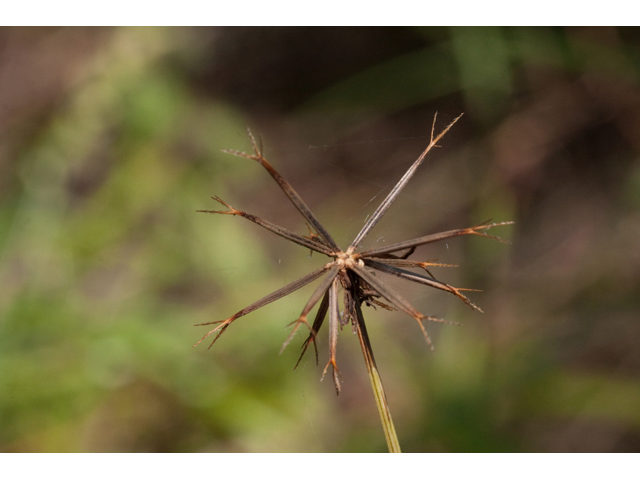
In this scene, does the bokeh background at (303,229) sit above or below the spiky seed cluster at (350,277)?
above

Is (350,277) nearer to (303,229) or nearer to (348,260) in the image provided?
(348,260)

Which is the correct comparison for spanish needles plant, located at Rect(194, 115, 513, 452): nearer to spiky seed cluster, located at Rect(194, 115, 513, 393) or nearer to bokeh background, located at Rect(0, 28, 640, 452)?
spiky seed cluster, located at Rect(194, 115, 513, 393)

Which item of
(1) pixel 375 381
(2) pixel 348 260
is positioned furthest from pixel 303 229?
(1) pixel 375 381

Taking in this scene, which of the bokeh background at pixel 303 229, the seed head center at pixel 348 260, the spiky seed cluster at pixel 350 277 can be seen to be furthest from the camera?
the bokeh background at pixel 303 229

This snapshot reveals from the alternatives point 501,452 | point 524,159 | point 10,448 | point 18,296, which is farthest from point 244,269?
point 524,159

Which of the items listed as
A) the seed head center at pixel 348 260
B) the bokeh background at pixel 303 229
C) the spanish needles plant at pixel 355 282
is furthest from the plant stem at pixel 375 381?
the bokeh background at pixel 303 229

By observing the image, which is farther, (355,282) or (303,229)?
(303,229)

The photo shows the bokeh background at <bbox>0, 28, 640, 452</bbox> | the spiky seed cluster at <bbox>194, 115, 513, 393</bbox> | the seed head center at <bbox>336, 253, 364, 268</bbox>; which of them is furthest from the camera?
the bokeh background at <bbox>0, 28, 640, 452</bbox>

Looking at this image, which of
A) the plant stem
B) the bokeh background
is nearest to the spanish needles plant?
the plant stem

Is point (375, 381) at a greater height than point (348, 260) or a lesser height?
lesser

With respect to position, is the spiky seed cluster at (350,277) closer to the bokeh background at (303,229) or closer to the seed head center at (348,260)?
the seed head center at (348,260)
